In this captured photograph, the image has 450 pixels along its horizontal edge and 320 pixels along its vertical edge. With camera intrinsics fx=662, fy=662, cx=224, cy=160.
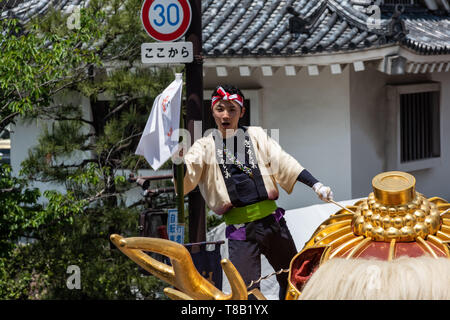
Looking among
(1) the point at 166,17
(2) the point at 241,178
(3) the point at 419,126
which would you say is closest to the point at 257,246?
(2) the point at 241,178

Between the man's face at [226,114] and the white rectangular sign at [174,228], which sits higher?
the man's face at [226,114]

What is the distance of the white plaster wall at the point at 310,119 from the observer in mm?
8977

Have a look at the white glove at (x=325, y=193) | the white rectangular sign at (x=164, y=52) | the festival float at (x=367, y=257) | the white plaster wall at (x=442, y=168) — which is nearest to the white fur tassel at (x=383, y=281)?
the festival float at (x=367, y=257)

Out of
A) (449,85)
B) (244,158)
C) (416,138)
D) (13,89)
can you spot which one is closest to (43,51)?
(13,89)

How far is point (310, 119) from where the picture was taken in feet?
29.8

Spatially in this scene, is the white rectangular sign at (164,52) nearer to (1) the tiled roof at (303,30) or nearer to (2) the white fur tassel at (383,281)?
(2) the white fur tassel at (383,281)

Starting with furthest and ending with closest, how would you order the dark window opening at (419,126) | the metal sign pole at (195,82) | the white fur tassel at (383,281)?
1. the dark window opening at (419,126)
2. the metal sign pole at (195,82)
3. the white fur tassel at (383,281)

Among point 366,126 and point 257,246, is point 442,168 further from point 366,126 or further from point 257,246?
point 257,246

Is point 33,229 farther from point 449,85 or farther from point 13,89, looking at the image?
point 449,85

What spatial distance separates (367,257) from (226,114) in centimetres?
204

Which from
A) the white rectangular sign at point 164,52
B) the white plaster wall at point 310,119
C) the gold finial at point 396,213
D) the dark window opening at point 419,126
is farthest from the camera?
the dark window opening at point 419,126

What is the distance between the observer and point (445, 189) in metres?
11.4

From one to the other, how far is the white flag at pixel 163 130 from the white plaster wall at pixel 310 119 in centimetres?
461

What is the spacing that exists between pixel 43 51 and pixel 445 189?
308 inches
